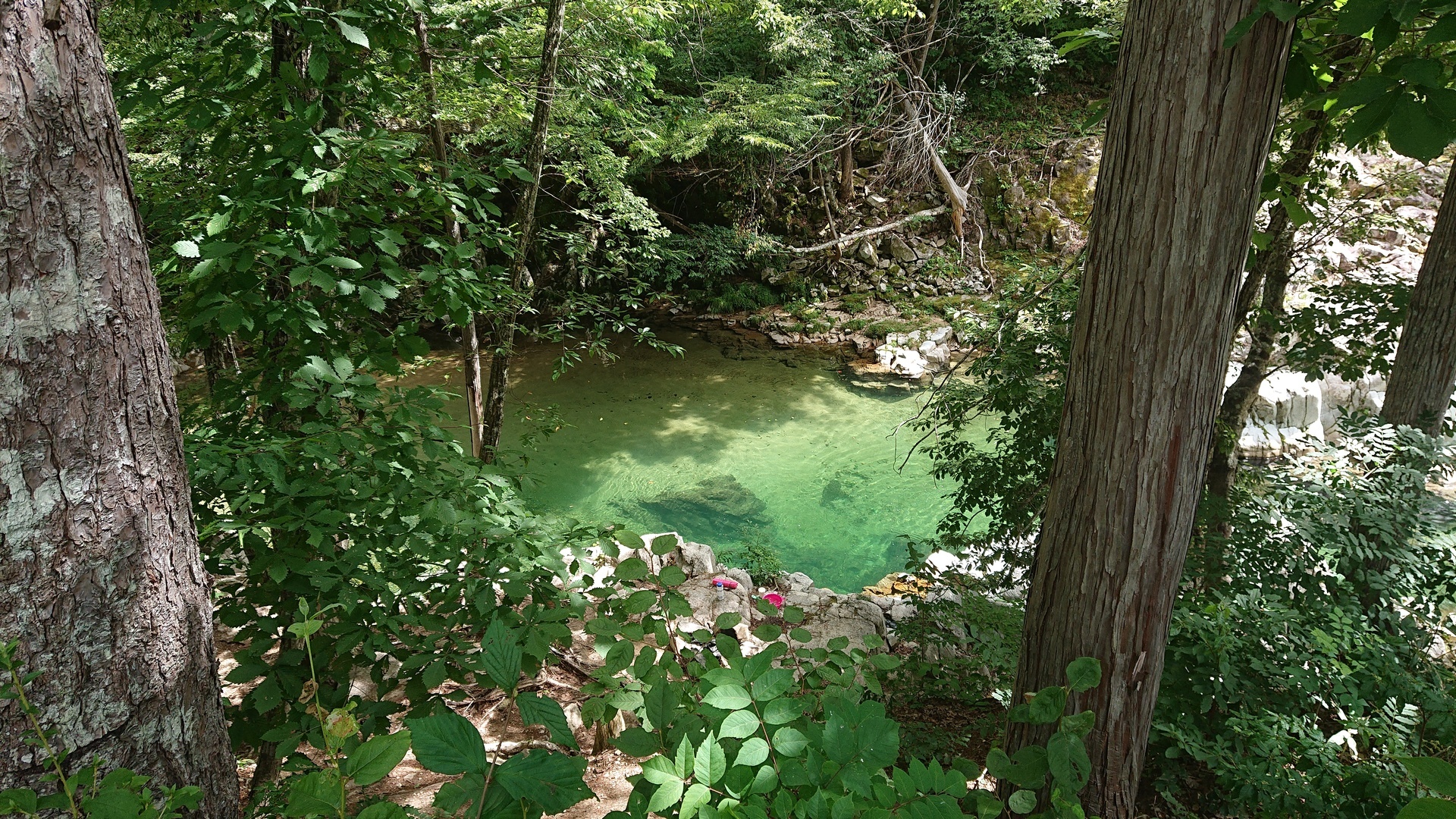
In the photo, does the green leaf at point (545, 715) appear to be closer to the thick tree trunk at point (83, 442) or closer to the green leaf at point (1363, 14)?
the thick tree trunk at point (83, 442)

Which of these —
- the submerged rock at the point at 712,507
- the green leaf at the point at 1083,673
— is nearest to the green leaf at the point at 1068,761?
the green leaf at the point at 1083,673

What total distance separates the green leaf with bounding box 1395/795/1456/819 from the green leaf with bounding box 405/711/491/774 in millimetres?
791

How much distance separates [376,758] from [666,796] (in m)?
0.29

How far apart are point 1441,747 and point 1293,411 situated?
6.44 meters

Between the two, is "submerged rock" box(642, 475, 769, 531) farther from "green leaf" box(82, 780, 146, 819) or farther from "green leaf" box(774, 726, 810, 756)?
"green leaf" box(82, 780, 146, 819)

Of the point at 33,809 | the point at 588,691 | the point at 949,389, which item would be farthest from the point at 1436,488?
the point at 33,809

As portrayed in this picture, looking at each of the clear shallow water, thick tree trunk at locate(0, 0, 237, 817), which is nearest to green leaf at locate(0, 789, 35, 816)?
thick tree trunk at locate(0, 0, 237, 817)

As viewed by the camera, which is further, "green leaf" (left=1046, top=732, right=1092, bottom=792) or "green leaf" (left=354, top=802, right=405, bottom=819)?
"green leaf" (left=1046, top=732, right=1092, bottom=792)

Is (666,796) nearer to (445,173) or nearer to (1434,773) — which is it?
(1434,773)

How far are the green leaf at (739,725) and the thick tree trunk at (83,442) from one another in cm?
87

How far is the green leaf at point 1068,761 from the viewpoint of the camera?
1014 millimetres

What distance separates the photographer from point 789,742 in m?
0.89

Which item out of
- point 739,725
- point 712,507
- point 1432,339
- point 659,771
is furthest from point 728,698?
point 712,507

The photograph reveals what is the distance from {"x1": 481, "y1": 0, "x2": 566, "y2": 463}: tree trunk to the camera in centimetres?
368
